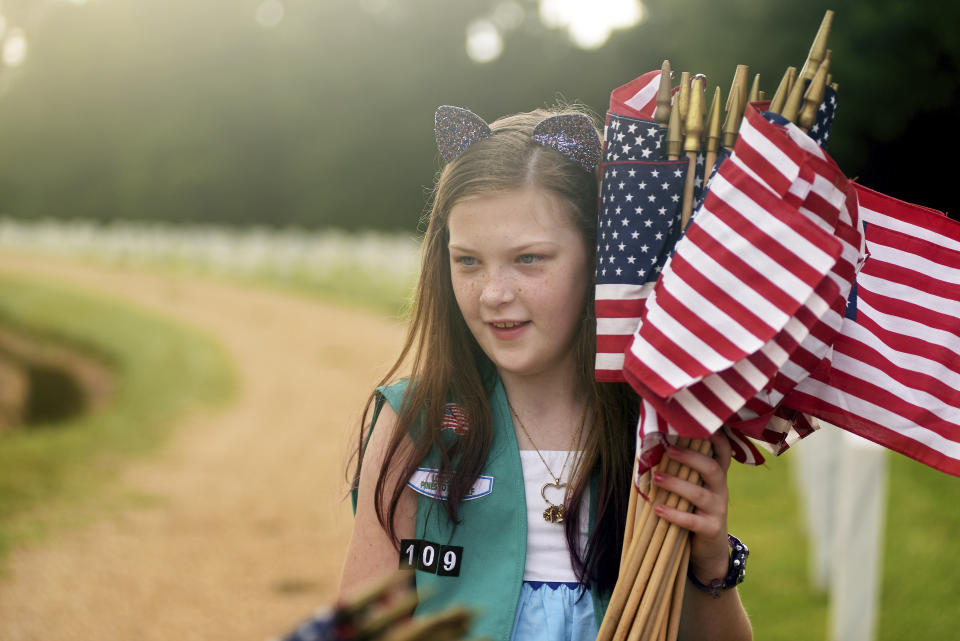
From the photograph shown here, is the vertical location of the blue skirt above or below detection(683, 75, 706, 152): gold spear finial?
below

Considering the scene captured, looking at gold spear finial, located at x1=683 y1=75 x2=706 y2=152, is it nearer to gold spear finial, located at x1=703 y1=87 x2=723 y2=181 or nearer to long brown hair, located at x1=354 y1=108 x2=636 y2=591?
gold spear finial, located at x1=703 y1=87 x2=723 y2=181

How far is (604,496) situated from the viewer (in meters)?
1.90

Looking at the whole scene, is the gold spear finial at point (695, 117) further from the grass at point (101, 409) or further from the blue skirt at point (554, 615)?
the grass at point (101, 409)

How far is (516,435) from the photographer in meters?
2.03

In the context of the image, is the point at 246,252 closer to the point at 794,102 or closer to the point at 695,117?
the point at 695,117

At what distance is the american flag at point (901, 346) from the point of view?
1.76m

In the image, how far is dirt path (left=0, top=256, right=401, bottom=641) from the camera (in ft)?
16.7

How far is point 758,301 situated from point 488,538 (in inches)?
30.3

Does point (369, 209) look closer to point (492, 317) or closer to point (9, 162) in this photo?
point (9, 162)

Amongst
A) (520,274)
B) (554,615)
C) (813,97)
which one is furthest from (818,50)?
(554,615)

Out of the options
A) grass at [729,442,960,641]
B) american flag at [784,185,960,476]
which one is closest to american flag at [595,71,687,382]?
american flag at [784,185,960,476]

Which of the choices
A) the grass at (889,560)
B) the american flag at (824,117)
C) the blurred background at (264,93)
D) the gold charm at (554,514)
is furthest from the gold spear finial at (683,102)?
the blurred background at (264,93)

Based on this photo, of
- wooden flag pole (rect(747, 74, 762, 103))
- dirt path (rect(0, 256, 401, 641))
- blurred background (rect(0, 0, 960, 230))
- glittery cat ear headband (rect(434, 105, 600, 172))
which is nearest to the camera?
wooden flag pole (rect(747, 74, 762, 103))

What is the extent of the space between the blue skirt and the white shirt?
0.09 feet
